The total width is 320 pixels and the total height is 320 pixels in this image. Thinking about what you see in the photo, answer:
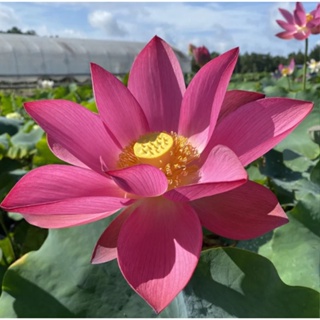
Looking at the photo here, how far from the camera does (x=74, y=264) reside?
63 centimetres

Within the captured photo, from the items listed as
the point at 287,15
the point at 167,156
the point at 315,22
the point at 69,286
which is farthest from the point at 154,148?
the point at 287,15

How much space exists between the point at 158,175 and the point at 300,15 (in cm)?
144

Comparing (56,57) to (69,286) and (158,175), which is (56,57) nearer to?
(69,286)

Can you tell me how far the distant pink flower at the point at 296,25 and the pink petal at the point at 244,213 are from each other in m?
1.34

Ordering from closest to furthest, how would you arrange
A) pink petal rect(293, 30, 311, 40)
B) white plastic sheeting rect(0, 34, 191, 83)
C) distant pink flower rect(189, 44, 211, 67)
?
Result: pink petal rect(293, 30, 311, 40), distant pink flower rect(189, 44, 211, 67), white plastic sheeting rect(0, 34, 191, 83)

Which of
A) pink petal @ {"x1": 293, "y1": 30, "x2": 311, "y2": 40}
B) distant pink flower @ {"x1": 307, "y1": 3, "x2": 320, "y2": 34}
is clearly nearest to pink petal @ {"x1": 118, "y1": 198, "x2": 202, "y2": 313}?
distant pink flower @ {"x1": 307, "y1": 3, "x2": 320, "y2": 34}

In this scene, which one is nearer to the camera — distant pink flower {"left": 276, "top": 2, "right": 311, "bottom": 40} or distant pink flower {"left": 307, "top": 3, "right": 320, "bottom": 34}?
distant pink flower {"left": 307, "top": 3, "right": 320, "bottom": 34}

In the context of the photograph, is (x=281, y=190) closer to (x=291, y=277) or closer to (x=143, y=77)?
(x=291, y=277)

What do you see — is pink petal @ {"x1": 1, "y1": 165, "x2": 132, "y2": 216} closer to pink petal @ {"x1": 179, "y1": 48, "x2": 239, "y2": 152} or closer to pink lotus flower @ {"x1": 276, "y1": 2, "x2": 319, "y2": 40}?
pink petal @ {"x1": 179, "y1": 48, "x2": 239, "y2": 152}

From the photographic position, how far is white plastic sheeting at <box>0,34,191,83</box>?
1250 cm

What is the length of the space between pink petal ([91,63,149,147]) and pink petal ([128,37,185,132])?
19 mm

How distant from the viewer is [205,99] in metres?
0.48

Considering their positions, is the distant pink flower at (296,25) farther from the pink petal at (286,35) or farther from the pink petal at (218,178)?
the pink petal at (218,178)

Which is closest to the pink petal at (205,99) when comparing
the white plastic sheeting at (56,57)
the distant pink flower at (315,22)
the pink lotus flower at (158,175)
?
the pink lotus flower at (158,175)
